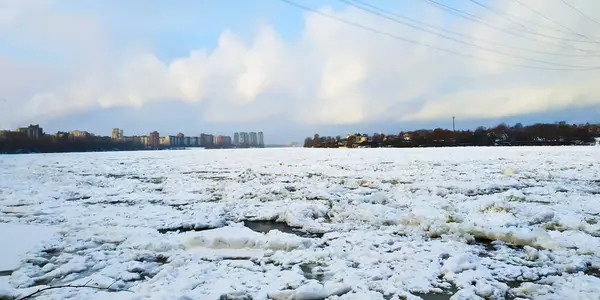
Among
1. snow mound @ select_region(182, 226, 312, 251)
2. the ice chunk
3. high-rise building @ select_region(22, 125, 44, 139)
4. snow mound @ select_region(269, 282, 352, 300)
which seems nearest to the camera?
snow mound @ select_region(269, 282, 352, 300)

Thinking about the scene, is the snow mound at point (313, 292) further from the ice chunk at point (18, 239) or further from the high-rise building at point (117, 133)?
the high-rise building at point (117, 133)

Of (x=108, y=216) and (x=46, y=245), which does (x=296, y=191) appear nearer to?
(x=108, y=216)

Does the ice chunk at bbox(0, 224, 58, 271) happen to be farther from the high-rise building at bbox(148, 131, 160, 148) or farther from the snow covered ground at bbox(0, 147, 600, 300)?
the high-rise building at bbox(148, 131, 160, 148)

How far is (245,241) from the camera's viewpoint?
244 inches

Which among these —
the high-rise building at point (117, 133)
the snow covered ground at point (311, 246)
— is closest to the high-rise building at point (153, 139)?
the high-rise building at point (117, 133)

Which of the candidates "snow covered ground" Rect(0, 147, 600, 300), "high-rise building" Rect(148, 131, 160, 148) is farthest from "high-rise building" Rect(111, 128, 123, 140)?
"snow covered ground" Rect(0, 147, 600, 300)

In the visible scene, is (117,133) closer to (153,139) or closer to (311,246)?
(153,139)

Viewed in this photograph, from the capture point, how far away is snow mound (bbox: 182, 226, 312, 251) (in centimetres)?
602

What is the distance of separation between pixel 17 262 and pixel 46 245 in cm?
82

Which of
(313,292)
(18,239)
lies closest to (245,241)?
(313,292)

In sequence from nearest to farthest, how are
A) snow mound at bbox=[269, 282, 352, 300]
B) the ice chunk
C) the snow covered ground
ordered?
snow mound at bbox=[269, 282, 352, 300], the snow covered ground, the ice chunk

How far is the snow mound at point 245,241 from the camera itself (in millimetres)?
6016

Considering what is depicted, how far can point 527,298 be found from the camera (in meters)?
3.91

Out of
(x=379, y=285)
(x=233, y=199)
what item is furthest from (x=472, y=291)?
(x=233, y=199)
